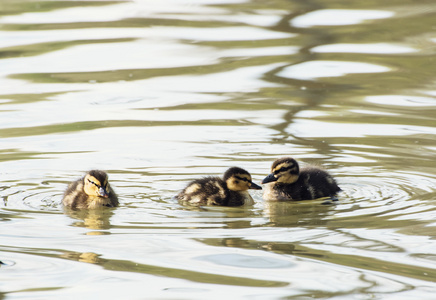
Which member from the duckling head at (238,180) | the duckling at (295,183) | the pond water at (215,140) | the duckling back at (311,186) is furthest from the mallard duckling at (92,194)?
the duckling back at (311,186)

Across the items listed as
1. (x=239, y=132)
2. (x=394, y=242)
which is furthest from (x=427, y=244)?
(x=239, y=132)

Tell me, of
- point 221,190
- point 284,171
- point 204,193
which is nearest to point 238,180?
point 221,190

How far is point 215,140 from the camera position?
7766 mm

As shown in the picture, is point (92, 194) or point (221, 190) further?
point (221, 190)

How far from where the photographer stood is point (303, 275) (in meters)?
4.51

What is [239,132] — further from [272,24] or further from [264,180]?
[272,24]

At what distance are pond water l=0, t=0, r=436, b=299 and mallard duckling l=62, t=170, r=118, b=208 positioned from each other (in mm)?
114

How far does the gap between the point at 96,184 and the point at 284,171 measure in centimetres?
129

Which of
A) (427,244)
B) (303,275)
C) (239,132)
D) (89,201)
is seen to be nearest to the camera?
(303,275)

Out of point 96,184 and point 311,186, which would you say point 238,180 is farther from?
point 96,184

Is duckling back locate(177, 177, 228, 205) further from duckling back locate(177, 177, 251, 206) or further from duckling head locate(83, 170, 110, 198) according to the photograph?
duckling head locate(83, 170, 110, 198)

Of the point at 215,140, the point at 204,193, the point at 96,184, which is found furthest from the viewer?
the point at 215,140

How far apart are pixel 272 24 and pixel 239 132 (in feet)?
13.7

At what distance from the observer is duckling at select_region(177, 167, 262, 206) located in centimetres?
610
